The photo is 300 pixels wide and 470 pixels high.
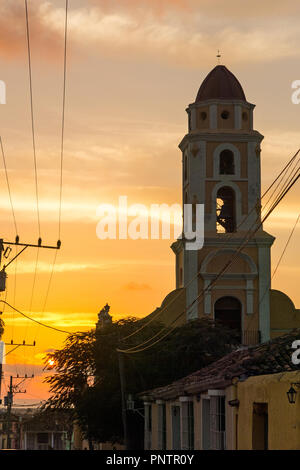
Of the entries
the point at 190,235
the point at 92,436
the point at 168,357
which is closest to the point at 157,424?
the point at 168,357

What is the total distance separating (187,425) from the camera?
30750 mm

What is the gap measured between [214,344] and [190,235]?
1206cm

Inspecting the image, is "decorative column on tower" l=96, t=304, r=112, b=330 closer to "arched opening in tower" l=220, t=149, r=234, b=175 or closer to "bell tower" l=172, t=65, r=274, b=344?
"bell tower" l=172, t=65, r=274, b=344

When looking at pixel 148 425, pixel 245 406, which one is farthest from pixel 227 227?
pixel 245 406

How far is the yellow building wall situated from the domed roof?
1480 inches

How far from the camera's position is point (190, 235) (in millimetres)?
59062

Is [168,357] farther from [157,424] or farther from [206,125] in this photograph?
[206,125]

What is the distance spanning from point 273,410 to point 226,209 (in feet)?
127

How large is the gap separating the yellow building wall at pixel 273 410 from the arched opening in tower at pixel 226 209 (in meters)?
35.0

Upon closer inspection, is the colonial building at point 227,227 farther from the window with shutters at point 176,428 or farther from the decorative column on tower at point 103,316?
the window with shutters at point 176,428

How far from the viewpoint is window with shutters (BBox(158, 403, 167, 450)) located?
35597 mm

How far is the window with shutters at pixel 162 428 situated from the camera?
35.6m

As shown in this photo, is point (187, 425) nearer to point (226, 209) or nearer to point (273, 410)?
point (273, 410)

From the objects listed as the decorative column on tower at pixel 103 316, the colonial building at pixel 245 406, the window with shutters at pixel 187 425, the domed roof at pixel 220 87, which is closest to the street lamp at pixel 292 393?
the colonial building at pixel 245 406
